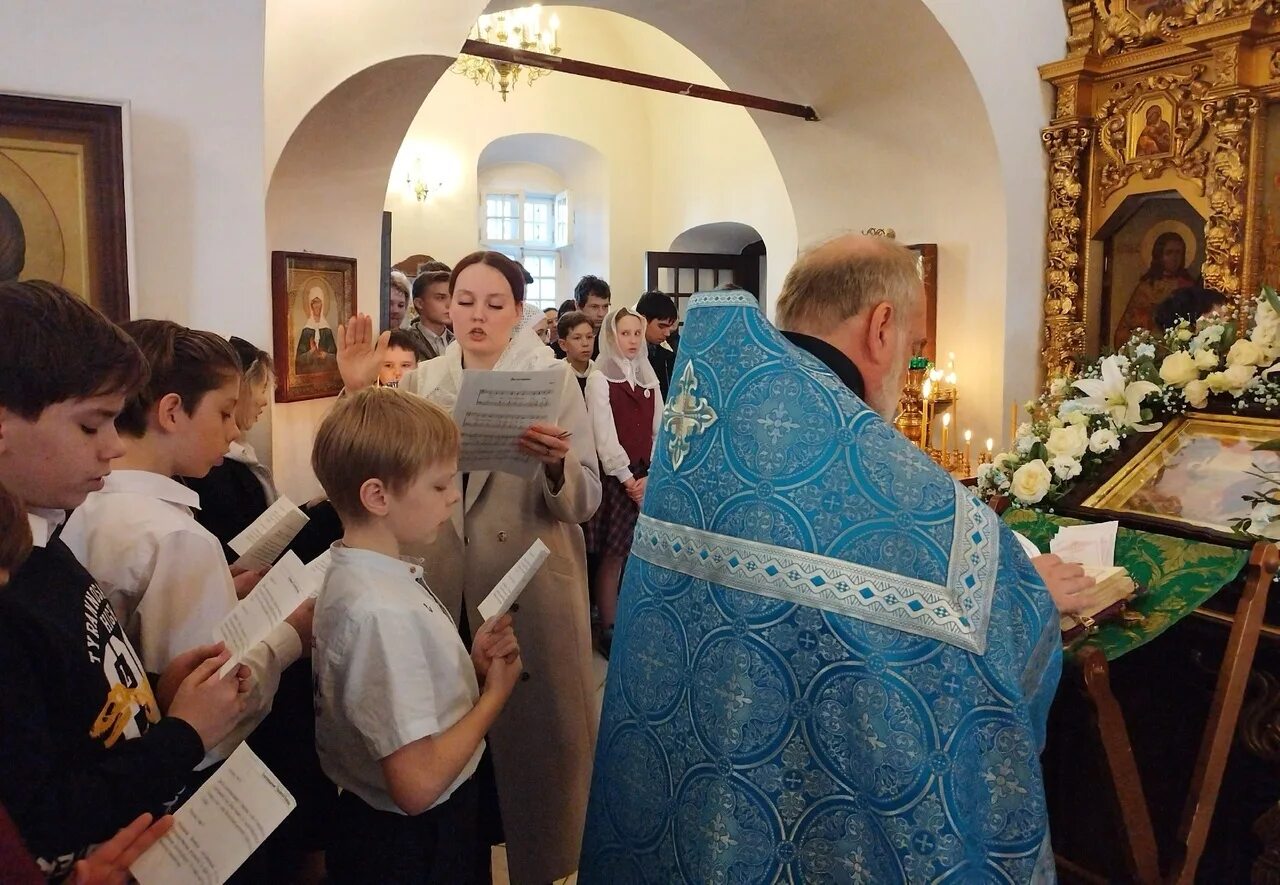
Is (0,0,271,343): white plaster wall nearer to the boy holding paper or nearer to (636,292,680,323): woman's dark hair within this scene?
the boy holding paper

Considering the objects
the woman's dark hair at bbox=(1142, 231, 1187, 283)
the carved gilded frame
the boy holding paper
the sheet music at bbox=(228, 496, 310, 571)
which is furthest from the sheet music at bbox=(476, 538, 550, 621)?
the woman's dark hair at bbox=(1142, 231, 1187, 283)

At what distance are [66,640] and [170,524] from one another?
453 millimetres

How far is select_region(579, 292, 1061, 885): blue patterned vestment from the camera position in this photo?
1.38 metres

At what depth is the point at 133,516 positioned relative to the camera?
157 centimetres

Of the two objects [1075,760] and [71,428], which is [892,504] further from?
[1075,760]

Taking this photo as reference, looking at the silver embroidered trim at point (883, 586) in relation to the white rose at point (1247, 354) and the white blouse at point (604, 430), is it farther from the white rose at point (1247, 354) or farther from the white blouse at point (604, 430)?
the white blouse at point (604, 430)

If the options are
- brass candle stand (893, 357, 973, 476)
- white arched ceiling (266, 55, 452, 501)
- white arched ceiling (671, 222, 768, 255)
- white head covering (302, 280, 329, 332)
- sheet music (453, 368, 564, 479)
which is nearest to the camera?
sheet music (453, 368, 564, 479)

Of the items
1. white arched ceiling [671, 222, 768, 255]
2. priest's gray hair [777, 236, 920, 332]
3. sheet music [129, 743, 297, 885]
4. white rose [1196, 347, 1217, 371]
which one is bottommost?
sheet music [129, 743, 297, 885]

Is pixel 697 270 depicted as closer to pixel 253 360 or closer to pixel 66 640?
pixel 253 360

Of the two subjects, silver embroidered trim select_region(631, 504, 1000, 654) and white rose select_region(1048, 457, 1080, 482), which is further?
white rose select_region(1048, 457, 1080, 482)

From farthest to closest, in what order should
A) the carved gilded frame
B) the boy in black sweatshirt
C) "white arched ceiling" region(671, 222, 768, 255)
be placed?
"white arched ceiling" region(671, 222, 768, 255)
the carved gilded frame
the boy in black sweatshirt

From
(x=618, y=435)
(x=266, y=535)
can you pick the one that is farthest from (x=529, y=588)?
(x=618, y=435)

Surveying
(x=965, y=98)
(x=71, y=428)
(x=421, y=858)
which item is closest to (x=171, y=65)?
(x=71, y=428)

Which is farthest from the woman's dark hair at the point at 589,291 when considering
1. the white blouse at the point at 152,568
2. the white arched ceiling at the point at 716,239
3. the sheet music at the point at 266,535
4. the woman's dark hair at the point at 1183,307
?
the white arched ceiling at the point at 716,239
